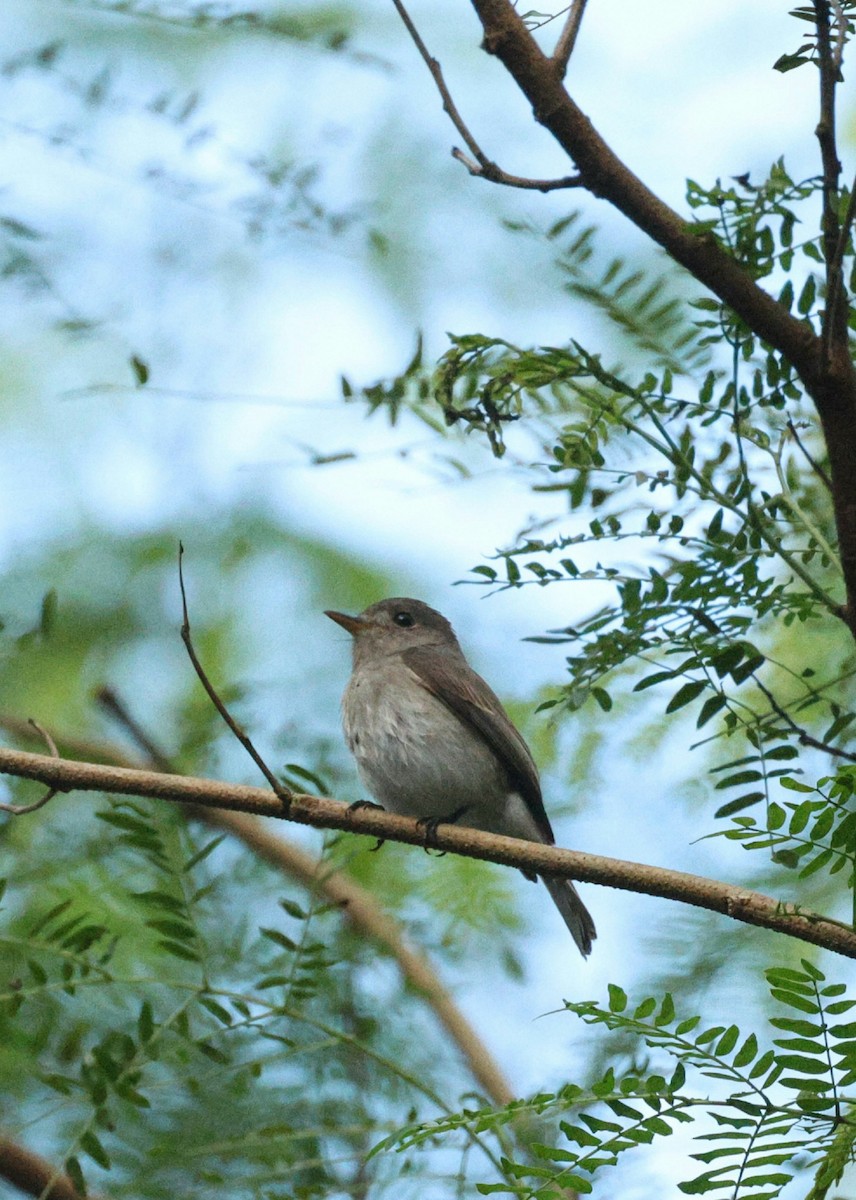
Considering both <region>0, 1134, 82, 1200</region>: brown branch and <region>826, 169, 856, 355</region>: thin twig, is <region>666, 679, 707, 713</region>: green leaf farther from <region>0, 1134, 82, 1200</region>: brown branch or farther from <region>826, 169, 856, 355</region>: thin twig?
<region>0, 1134, 82, 1200</region>: brown branch

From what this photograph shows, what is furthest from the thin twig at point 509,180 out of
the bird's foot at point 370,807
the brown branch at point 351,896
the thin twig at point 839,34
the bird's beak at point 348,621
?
the bird's beak at point 348,621

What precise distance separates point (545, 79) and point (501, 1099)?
245cm

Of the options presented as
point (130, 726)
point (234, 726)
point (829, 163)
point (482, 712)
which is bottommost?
point (130, 726)

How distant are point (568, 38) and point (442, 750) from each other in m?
2.83

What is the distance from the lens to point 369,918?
4008 millimetres

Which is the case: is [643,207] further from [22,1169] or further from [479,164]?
[22,1169]

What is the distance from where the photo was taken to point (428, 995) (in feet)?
12.7

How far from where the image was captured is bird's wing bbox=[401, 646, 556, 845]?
4.45m

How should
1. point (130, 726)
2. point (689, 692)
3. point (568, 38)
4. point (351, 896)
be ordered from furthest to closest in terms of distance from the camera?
point (351, 896) → point (130, 726) → point (689, 692) → point (568, 38)

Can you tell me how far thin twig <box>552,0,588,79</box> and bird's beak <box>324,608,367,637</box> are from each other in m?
2.99

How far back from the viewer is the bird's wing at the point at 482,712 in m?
4.45

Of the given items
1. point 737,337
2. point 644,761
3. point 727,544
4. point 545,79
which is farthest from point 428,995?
point 545,79

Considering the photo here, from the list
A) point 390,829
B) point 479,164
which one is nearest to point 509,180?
point 479,164

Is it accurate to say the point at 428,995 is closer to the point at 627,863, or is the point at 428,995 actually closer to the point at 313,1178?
the point at 313,1178
